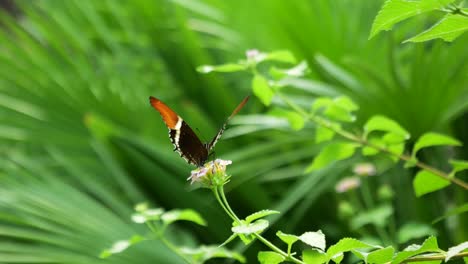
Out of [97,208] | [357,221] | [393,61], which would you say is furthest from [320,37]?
[97,208]

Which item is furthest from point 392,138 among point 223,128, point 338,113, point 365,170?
point 365,170

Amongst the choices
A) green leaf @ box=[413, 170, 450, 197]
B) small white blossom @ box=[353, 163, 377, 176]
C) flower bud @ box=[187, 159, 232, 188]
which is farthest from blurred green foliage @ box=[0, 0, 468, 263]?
flower bud @ box=[187, 159, 232, 188]

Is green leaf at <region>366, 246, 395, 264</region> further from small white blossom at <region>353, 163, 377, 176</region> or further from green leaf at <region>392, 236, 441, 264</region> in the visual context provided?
small white blossom at <region>353, 163, 377, 176</region>

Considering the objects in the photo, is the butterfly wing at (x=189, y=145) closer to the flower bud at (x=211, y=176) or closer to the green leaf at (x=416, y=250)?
the flower bud at (x=211, y=176)

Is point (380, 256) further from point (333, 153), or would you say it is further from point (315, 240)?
point (333, 153)

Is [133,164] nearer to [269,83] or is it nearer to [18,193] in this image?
[18,193]
